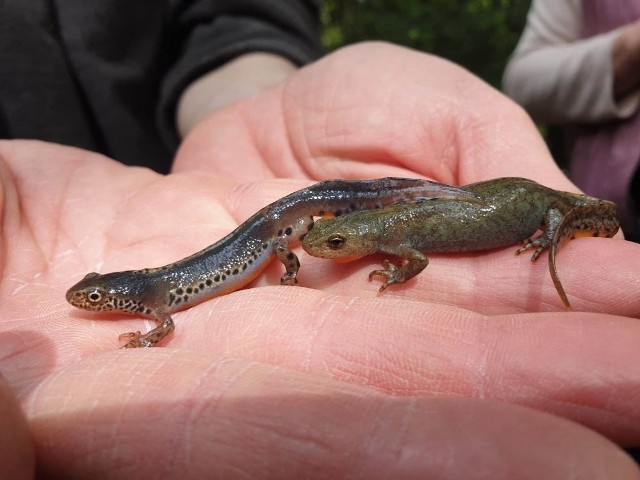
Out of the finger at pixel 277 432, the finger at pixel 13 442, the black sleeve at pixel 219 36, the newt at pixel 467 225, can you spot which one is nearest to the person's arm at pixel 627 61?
the newt at pixel 467 225

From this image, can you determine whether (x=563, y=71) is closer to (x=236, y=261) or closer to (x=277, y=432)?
(x=236, y=261)

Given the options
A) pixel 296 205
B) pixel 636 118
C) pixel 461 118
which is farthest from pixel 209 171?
pixel 636 118

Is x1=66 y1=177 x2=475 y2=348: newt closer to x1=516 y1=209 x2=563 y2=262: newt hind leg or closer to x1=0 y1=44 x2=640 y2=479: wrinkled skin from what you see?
x1=0 y1=44 x2=640 y2=479: wrinkled skin

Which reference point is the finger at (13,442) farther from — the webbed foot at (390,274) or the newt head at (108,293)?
the webbed foot at (390,274)

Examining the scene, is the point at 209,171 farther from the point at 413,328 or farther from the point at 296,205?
the point at 413,328

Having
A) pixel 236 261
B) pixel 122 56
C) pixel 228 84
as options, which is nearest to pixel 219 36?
pixel 228 84

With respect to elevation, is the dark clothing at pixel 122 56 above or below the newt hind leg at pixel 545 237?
above
